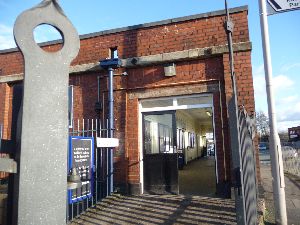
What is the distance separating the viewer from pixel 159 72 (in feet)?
26.3

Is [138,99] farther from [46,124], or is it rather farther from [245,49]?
[46,124]

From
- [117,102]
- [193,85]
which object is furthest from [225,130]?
[117,102]

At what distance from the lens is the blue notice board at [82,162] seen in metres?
5.70

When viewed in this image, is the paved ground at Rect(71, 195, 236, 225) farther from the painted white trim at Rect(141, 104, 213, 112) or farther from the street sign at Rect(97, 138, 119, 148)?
the painted white trim at Rect(141, 104, 213, 112)

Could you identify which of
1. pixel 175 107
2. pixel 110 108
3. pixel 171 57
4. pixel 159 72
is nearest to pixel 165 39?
pixel 171 57

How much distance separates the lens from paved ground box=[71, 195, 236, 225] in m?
5.26

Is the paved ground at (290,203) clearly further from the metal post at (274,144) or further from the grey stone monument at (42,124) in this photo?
the grey stone monument at (42,124)

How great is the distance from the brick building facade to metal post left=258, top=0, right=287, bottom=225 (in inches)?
47.7

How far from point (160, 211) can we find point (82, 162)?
2.05 metres

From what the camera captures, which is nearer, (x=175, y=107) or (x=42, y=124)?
(x=42, y=124)

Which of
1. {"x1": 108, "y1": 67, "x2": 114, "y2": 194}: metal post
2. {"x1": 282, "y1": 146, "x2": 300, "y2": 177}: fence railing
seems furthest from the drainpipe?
{"x1": 282, "y1": 146, "x2": 300, "y2": 177}: fence railing

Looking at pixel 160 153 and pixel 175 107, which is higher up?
pixel 175 107

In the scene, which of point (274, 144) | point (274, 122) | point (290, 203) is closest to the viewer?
point (274, 144)

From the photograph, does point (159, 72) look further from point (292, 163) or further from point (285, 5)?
point (292, 163)
